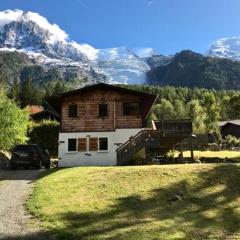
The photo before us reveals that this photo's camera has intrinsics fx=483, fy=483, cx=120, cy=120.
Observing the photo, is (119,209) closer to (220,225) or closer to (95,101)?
(220,225)

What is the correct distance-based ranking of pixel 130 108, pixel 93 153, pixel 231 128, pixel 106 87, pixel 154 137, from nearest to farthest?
1. pixel 154 137
2. pixel 93 153
3. pixel 106 87
4. pixel 130 108
5. pixel 231 128

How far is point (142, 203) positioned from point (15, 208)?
18.5 feet

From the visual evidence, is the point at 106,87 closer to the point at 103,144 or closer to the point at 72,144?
the point at 103,144

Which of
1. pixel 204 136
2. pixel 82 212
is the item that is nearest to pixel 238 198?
pixel 82 212

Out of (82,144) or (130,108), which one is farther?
(130,108)

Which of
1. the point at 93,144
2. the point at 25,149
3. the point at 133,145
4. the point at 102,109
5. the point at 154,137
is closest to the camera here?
the point at 25,149

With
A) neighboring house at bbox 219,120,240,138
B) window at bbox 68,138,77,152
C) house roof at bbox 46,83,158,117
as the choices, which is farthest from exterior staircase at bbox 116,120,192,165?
neighboring house at bbox 219,120,240,138

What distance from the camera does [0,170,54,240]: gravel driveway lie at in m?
15.9

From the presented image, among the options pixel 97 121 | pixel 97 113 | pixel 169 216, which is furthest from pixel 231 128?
pixel 169 216

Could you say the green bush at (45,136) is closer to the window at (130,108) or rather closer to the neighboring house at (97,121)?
the neighboring house at (97,121)

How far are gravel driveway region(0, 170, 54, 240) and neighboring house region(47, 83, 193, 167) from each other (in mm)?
12520

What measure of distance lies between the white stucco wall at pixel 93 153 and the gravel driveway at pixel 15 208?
1208 centimetres

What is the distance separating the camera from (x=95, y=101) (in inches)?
1761

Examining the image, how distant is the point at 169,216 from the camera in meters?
19.8
